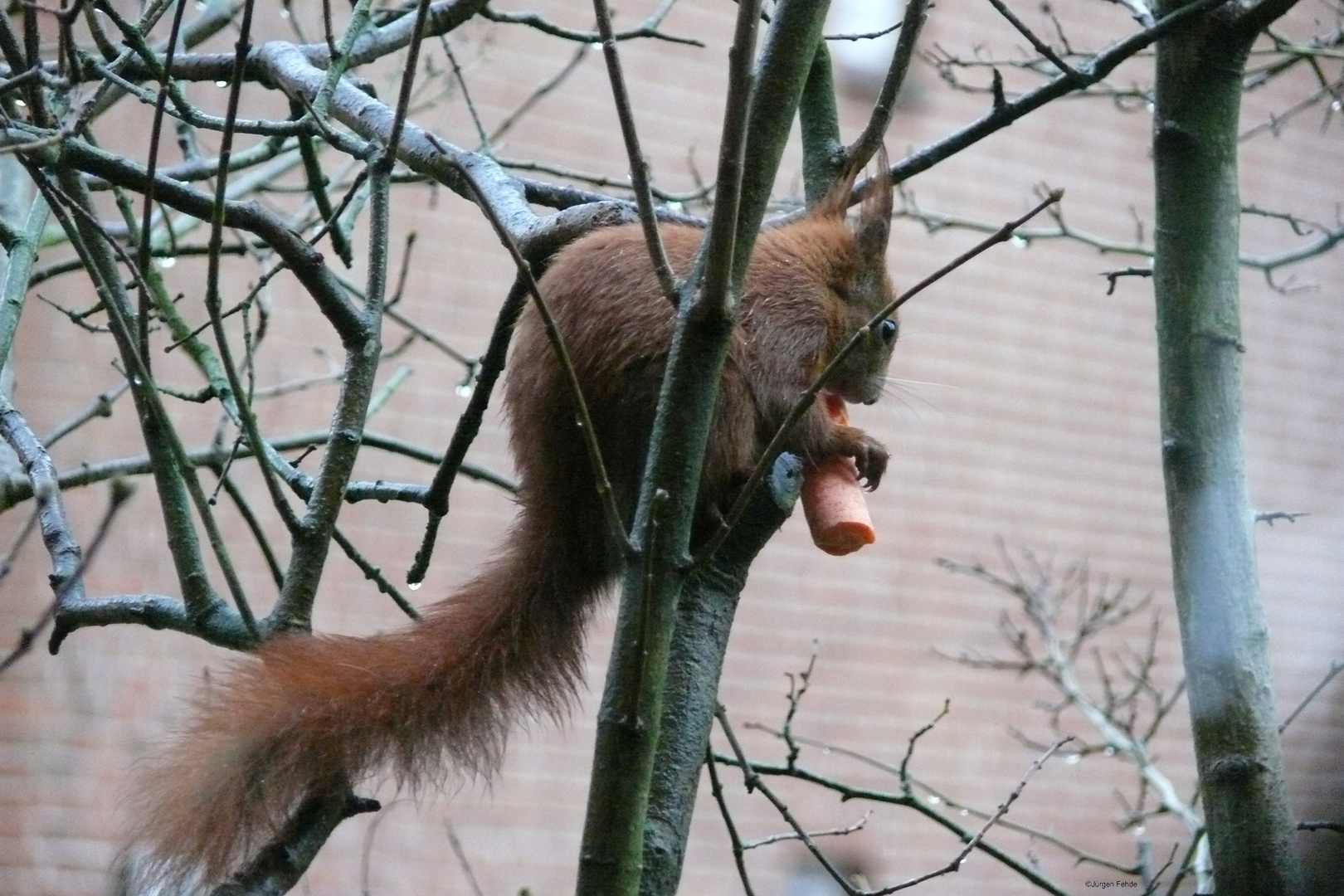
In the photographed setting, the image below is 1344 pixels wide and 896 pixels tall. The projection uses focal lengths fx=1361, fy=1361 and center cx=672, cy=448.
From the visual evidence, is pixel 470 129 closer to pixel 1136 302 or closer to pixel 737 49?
pixel 1136 302

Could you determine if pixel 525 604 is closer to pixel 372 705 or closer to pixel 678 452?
pixel 372 705

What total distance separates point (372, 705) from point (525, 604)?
0.24 metres

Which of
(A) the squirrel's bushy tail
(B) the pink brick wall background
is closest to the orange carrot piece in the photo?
(A) the squirrel's bushy tail

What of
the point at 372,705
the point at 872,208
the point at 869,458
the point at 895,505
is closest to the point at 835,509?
the point at 869,458

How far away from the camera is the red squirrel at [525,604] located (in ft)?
3.94

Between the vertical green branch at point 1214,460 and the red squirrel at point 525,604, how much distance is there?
31cm

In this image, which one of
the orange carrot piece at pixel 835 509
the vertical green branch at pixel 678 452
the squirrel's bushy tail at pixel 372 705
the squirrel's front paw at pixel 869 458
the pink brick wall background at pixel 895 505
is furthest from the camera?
the pink brick wall background at pixel 895 505

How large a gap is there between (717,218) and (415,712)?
0.71 metres

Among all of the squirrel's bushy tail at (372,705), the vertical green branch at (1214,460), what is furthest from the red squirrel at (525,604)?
the vertical green branch at (1214,460)

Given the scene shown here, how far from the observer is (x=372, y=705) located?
1.30m

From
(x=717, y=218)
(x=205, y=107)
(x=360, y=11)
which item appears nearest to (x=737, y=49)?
(x=717, y=218)

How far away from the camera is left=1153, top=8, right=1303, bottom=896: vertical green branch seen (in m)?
1.18

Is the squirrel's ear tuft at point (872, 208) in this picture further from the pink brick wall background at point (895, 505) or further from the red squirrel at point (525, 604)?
the pink brick wall background at point (895, 505)

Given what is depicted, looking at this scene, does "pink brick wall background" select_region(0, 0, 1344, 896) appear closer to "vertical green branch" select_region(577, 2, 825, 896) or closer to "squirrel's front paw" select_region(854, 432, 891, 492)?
"squirrel's front paw" select_region(854, 432, 891, 492)
